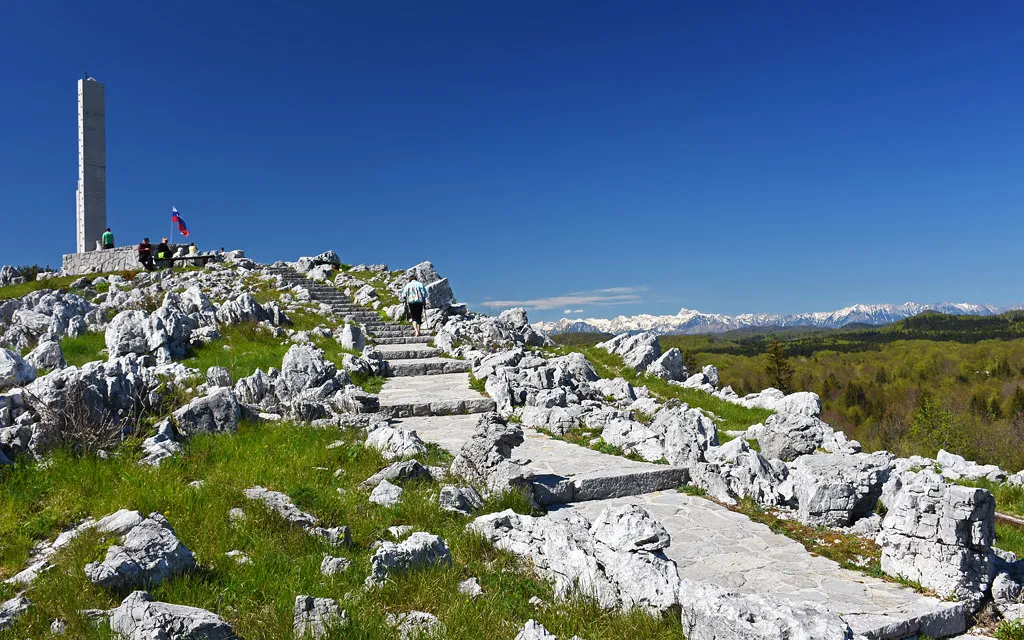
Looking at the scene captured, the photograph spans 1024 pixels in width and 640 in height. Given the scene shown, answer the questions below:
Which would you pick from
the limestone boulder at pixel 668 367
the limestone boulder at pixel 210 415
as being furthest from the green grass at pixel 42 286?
the limestone boulder at pixel 668 367

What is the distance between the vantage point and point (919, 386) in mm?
110875

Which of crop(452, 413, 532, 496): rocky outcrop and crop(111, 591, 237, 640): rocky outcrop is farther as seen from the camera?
crop(452, 413, 532, 496): rocky outcrop

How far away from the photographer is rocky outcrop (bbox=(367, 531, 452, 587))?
5066mm

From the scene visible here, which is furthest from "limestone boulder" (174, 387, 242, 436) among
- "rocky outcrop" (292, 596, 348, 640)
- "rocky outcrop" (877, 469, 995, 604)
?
"rocky outcrop" (877, 469, 995, 604)

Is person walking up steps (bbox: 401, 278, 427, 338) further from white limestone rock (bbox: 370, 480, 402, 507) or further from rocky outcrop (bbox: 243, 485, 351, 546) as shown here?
rocky outcrop (bbox: 243, 485, 351, 546)

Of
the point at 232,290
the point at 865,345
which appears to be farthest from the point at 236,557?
the point at 865,345

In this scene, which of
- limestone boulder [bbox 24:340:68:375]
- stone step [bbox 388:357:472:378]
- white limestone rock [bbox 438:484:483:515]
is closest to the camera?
white limestone rock [bbox 438:484:483:515]

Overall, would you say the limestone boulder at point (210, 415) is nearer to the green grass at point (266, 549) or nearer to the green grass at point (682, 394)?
the green grass at point (266, 549)

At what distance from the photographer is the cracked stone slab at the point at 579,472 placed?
27.4 ft

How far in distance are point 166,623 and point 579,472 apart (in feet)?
19.2

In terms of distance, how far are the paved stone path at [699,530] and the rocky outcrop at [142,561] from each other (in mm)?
4245

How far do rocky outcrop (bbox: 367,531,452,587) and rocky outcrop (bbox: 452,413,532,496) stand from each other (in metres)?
2.25

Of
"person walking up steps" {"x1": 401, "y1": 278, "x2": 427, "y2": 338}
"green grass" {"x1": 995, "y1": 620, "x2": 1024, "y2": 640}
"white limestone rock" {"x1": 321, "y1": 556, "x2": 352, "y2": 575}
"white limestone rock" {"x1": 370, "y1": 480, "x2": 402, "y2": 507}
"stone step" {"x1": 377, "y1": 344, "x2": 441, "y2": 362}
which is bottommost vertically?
"green grass" {"x1": 995, "y1": 620, "x2": 1024, "y2": 640}

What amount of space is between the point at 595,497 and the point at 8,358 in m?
9.16
